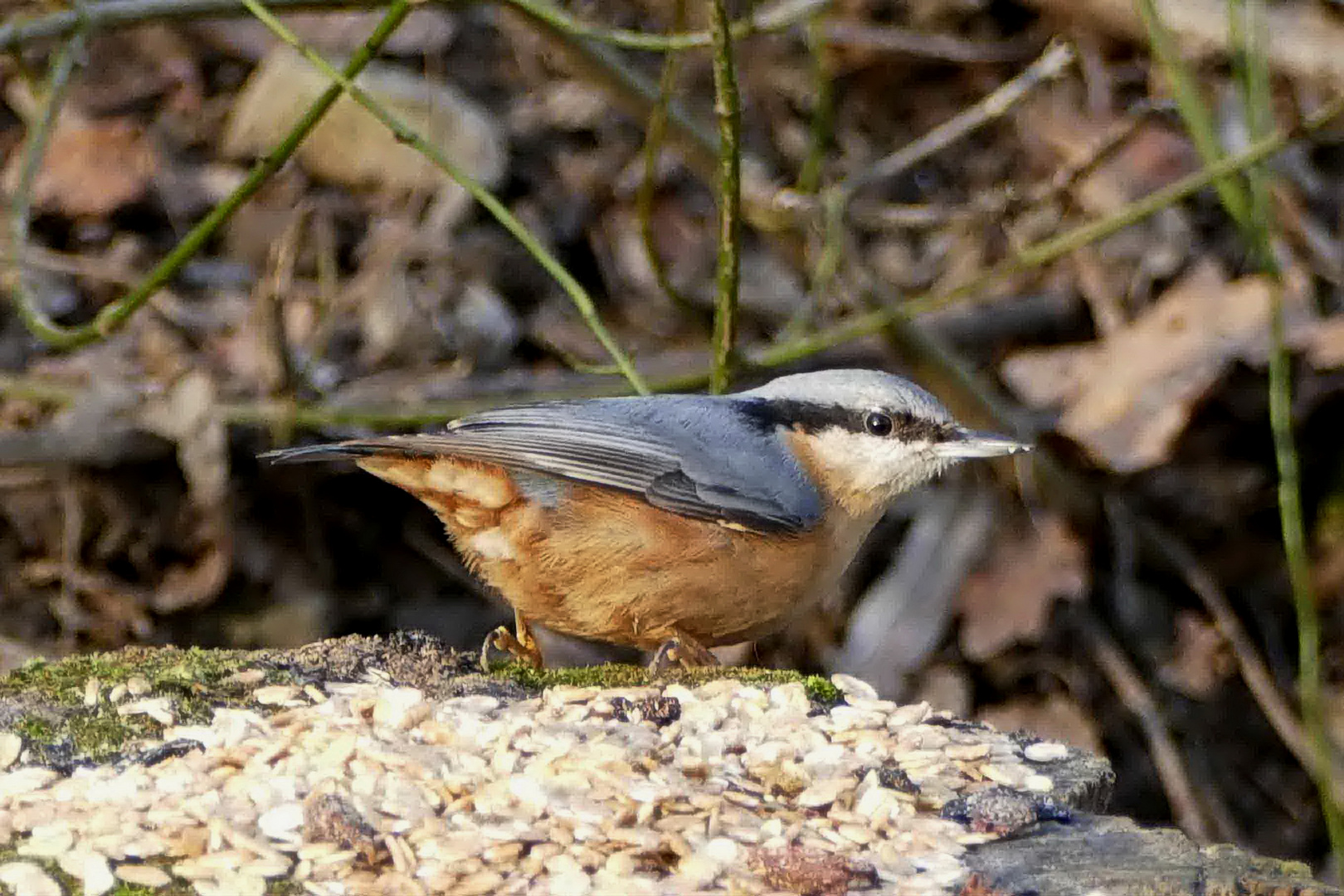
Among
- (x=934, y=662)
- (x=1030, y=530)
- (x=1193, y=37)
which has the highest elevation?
(x=1193, y=37)

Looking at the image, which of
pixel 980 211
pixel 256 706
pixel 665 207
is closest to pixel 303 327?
pixel 665 207

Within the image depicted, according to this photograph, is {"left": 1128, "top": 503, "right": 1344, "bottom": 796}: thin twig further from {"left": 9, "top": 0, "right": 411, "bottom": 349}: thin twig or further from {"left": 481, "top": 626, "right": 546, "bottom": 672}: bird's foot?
{"left": 9, "top": 0, "right": 411, "bottom": 349}: thin twig

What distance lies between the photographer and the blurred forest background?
507 cm

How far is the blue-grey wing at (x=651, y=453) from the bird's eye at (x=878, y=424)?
0.19 m

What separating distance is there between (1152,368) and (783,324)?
128 cm

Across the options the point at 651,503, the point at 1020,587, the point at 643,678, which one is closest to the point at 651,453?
the point at 651,503

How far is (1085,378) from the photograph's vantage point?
18.8 feet

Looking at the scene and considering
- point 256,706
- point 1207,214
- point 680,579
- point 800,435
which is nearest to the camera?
point 256,706

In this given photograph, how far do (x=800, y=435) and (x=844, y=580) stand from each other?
7.29 ft

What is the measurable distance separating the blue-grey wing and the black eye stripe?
10cm

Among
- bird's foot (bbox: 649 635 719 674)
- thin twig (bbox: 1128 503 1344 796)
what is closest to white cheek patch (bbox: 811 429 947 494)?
bird's foot (bbox: 649 635 719 674)

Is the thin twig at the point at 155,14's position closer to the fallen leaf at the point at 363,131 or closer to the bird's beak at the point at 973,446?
the bird's beak at the point at 973,446

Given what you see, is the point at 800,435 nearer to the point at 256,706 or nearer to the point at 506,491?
the point at 506,491

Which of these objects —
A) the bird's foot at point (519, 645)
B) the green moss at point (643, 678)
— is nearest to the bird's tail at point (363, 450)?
the bird's foot at point (519, 645)
